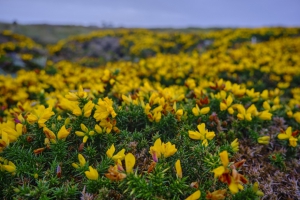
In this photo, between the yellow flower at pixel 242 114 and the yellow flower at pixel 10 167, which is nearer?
the yellow flower at pixel 10 167

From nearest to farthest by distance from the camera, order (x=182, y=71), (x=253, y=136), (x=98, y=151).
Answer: (x=98, y=151) < (x=253, y=136) < (x=182, y=71)

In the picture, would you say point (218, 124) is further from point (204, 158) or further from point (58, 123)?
point (58, 123)

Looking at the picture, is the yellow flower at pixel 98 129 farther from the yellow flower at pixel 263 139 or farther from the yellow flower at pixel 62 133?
the yellow flower at pixel 263 139

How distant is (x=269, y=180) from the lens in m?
2.10

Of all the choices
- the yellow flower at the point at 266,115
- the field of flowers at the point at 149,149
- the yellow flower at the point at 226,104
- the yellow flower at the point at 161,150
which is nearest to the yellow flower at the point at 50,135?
the field of flowers at the point at 149,149

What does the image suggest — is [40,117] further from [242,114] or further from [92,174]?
[242,114]

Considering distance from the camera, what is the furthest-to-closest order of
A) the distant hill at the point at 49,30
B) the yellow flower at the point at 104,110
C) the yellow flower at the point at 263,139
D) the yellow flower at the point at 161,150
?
the distant hill at the point at 49,30, the yellow flower at the point at 263,139, the yellow flower at the point at 104,110, the yellow flower at the point at 161,150

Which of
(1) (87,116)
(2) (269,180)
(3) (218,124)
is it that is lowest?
(2) (269,180)

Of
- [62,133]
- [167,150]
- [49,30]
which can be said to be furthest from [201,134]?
[49,30]

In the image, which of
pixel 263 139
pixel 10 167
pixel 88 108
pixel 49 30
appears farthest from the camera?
pixel 49 30

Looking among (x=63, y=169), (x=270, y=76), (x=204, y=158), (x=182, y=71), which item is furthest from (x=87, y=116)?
(x=270, y=76)

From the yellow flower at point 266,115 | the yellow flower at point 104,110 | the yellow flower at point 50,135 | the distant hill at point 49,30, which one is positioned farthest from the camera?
the distant hill at point 49,30

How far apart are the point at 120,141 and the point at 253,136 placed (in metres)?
1.36

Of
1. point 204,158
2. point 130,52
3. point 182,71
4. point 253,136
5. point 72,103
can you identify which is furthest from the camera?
point 130,52
